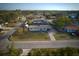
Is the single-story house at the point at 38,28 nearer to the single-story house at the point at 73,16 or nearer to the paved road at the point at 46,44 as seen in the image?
the paved road at the point at 46,44

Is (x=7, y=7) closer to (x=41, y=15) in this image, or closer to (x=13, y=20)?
(x=13, y=20)

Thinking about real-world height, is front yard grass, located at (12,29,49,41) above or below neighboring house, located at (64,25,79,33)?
below

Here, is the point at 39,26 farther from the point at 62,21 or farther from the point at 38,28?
the point at 62,21

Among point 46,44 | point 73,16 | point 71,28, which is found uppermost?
point 73,16

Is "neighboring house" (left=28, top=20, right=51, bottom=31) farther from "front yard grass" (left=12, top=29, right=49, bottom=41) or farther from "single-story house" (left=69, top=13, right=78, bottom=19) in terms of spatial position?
"single-story house" (left=69, top=13, right=78, bottom=19)

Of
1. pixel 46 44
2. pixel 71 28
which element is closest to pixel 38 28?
pixel 46 44

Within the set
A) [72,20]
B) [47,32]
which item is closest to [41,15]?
[47,32]

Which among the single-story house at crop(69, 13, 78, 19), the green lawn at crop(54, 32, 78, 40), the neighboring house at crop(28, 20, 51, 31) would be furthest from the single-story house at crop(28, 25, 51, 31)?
the single-story house at crop(69, 13, 78, 19)
